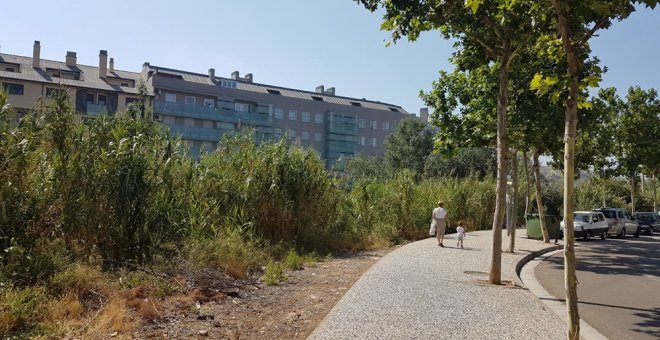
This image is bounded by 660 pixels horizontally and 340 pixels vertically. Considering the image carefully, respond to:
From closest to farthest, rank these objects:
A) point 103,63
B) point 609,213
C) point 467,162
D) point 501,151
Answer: point 501,151
point 609,213
point 467,162
point 103,63

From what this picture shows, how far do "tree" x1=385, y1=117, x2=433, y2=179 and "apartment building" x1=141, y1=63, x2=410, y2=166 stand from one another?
577cm

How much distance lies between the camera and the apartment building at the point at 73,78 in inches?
1900

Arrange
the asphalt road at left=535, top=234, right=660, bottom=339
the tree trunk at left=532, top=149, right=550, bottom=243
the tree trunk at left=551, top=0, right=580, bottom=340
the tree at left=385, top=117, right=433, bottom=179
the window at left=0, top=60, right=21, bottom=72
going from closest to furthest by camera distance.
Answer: the tree trunk at left=551, top=0, right=580, bottom=340 → the asphalt road at left=535, top=234, right=660, bottom=339 → the tree trunk at left=532, top=149, right=550, bottom=243 → the window at left=0, top=60, right=21, bottom=72 → the tree at left=385, top=117, right=433, bottom=179

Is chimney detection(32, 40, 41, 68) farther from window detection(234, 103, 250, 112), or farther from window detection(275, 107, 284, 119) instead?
window detection(275, 107, 284, 119)

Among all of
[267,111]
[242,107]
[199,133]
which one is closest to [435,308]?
[199,133]

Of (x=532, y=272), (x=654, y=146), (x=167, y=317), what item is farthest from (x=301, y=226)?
(x=654, y=146)

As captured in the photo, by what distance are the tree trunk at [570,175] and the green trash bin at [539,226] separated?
19.2 meters

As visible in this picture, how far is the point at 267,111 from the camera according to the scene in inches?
2758

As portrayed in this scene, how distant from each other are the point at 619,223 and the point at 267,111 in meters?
47.7

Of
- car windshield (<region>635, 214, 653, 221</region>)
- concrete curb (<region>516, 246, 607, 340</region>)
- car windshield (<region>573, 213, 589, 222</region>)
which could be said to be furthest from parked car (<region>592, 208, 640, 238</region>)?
concrete curb (<region>516, 246, 607, 340</region>)

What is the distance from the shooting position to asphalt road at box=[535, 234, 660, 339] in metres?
7.89

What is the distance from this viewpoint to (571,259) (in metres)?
5.28

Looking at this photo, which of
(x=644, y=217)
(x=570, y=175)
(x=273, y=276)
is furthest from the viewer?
(x=644, y=217)

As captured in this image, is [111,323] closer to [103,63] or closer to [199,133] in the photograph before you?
[103,63]
